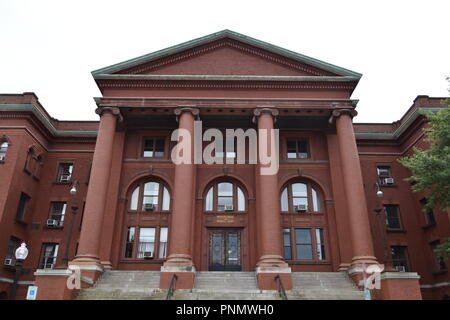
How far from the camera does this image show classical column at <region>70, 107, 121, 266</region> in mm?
20547

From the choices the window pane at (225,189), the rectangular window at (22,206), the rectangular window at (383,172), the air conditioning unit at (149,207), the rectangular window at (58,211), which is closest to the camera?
the air conditioning unit at (149,207)

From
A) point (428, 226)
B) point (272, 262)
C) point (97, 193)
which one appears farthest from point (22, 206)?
point (428, 226)

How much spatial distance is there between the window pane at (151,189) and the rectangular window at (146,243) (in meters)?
2.52

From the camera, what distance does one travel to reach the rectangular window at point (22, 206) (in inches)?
1038

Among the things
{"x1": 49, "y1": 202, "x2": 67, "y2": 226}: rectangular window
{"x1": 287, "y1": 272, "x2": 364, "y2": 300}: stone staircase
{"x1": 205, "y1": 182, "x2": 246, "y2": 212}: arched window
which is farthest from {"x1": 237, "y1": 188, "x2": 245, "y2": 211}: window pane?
{"x1": 49, "y1": 202, "x2": 67, "y2": 226}: rectangular window

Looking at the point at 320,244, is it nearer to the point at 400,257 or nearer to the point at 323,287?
the point at 323,287

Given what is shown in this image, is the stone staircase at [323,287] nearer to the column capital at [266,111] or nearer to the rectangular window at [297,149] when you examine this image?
the rectangular window at [297,149]

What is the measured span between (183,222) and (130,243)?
17.4ft

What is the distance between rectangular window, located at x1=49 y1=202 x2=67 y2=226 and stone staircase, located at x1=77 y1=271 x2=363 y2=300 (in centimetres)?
886

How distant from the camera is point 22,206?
2680 cm

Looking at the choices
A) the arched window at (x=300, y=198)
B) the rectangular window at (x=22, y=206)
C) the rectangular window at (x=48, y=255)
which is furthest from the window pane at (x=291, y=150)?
the rectangular window at (x=22, y=206)

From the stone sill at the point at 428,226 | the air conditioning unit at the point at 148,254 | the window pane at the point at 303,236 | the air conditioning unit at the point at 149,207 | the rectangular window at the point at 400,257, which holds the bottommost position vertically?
the air conditioning unit at the point at 148,254
